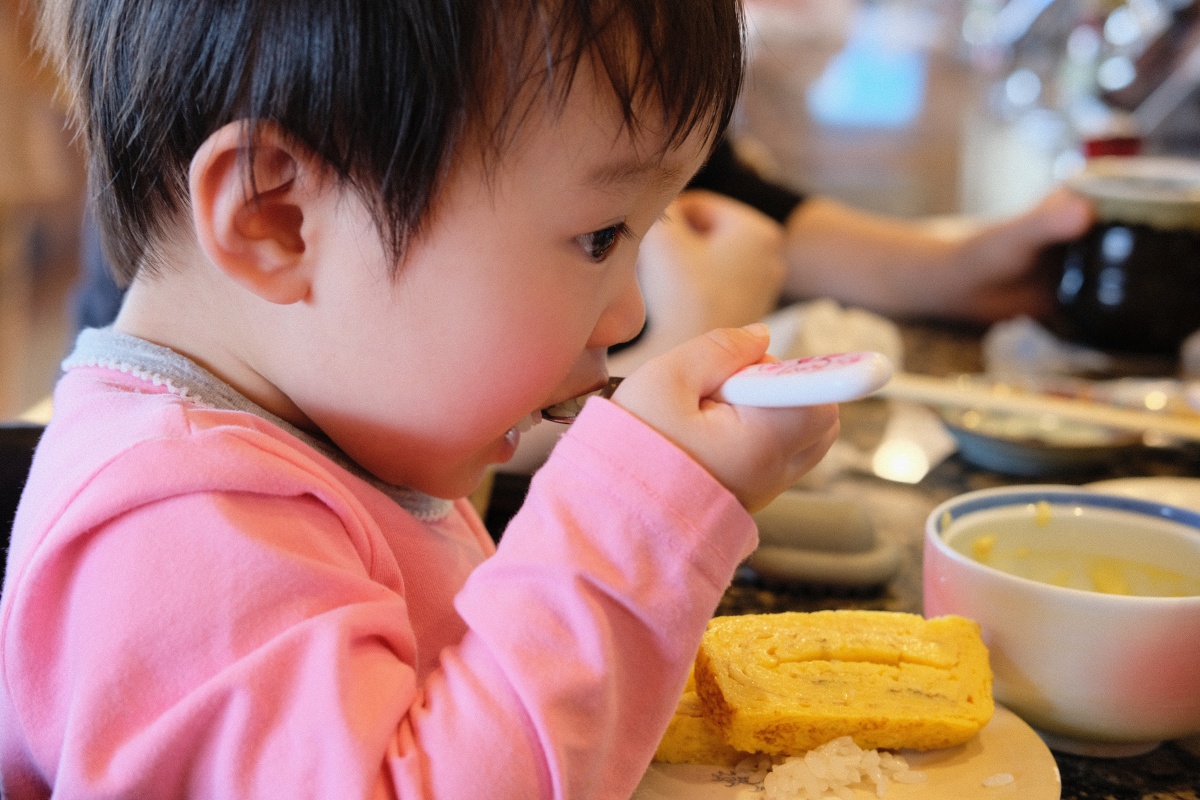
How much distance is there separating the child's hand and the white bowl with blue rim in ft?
0.43

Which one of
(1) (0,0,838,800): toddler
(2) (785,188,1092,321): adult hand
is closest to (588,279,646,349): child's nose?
(1) (0,0,838,800): toddler

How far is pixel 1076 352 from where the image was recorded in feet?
4.71

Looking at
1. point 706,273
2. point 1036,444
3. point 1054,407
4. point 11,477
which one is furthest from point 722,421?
point 706,273

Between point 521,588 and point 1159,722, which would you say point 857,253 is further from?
point 521,588

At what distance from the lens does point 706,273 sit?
4.45 ft

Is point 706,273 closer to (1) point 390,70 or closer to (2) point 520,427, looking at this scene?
(2) point 520,427

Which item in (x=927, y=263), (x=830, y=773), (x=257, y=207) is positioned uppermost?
(x=257, y=207)

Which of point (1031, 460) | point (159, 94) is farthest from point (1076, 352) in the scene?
point (159, 94)

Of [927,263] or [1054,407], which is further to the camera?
[927,263]

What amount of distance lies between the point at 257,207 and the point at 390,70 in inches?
3.6

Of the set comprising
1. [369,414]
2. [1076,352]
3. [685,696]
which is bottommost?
[1076,352]

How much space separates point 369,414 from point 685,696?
0.21 m

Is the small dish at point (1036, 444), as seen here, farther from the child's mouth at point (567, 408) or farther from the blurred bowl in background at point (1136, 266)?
the child's mouth at point (567, 408)

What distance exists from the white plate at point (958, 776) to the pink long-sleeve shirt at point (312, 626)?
0.13 ft
